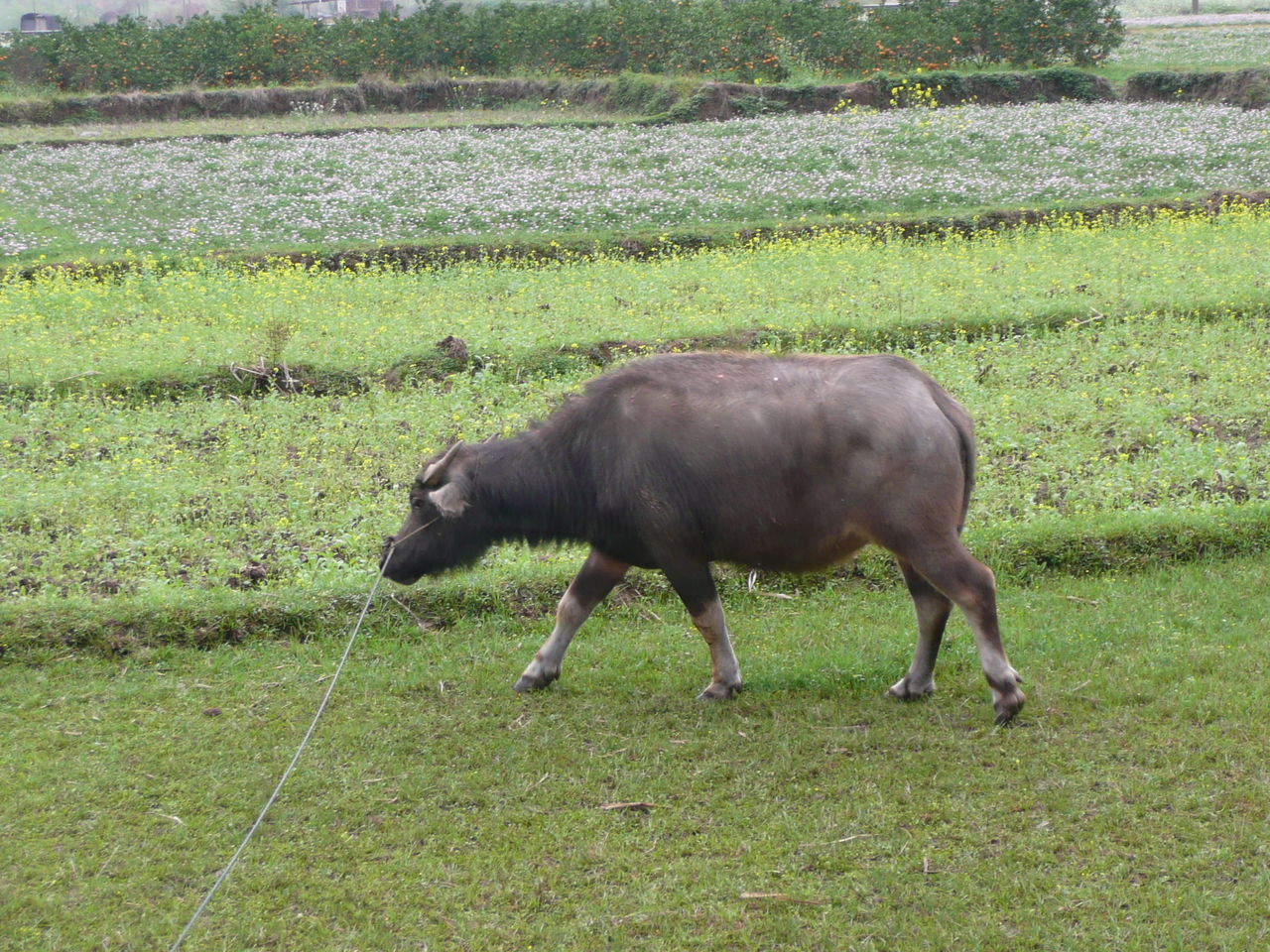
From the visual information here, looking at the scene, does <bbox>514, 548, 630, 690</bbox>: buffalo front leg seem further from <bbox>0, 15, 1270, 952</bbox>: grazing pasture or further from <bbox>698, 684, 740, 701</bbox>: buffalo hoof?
<bbox>698, 684, 740, 701</bbox>: buffalo hoof

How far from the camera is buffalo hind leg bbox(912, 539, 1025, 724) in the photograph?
4.52 metres

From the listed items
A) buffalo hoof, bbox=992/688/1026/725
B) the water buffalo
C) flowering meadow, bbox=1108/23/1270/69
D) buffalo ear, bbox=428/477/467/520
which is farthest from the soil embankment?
buffalo hoof, bbox=992/688/1026/725

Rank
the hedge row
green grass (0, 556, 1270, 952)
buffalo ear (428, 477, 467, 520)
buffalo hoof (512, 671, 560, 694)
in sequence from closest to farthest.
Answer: green grass (0, 556, 1270, 952) < buffalo ear (428, 477, 467, 520) < buffalo hoof (512, 671, 560, 694) < the hedge row

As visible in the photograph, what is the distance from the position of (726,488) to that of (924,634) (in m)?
1.02

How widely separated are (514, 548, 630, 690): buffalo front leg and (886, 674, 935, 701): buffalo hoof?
127 centimetres

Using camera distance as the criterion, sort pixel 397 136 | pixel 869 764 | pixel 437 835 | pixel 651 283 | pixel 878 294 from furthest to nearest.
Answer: pixel 397 136 → pixel 651 283 → pixel 878 294 → pixel 869 764 → pixel 437 835

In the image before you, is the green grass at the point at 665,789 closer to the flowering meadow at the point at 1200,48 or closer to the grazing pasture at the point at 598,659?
the grazing pasture at the point at 598,659

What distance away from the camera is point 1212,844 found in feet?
12.1

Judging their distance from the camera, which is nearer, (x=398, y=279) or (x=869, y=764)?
(x=869, y=764)

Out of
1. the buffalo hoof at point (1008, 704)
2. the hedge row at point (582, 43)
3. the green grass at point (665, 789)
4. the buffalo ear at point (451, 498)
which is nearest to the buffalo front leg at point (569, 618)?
the green grass at point (665, 789)

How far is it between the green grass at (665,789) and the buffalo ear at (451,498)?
81 centimetres

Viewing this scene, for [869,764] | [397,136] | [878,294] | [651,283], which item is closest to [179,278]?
[651,283]

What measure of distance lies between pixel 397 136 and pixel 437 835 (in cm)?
2002

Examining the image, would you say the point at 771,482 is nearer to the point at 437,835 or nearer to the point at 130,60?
the point at 437,835
